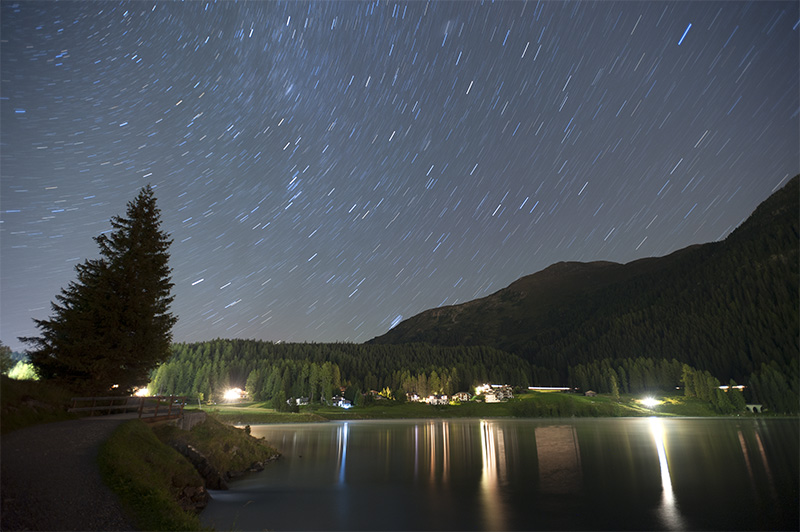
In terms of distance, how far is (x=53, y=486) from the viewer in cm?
1517

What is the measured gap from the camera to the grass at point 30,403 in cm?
2241

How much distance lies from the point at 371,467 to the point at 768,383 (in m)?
179

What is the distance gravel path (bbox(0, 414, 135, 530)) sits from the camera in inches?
515

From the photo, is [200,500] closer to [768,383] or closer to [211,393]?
[211,393]

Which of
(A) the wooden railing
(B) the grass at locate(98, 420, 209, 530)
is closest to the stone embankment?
(B) the grass at locate(98, 420, 209, 530)

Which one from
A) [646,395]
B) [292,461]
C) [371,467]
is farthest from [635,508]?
[646,395]

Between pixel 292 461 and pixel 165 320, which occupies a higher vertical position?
pixel 165 320

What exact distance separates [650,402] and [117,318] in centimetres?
21638

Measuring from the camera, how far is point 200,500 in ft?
80.8

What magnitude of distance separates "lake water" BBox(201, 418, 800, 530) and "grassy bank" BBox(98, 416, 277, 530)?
2.42m

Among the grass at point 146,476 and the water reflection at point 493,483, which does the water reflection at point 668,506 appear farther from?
the grass at point 146,476

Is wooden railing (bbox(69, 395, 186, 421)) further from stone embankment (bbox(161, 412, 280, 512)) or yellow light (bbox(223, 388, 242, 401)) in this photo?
yellow light (bbox(223, 388, 242, 401))

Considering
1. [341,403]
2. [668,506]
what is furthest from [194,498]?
[341,403]

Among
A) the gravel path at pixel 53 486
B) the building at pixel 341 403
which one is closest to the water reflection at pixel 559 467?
the gravel path at pixel 53 486
